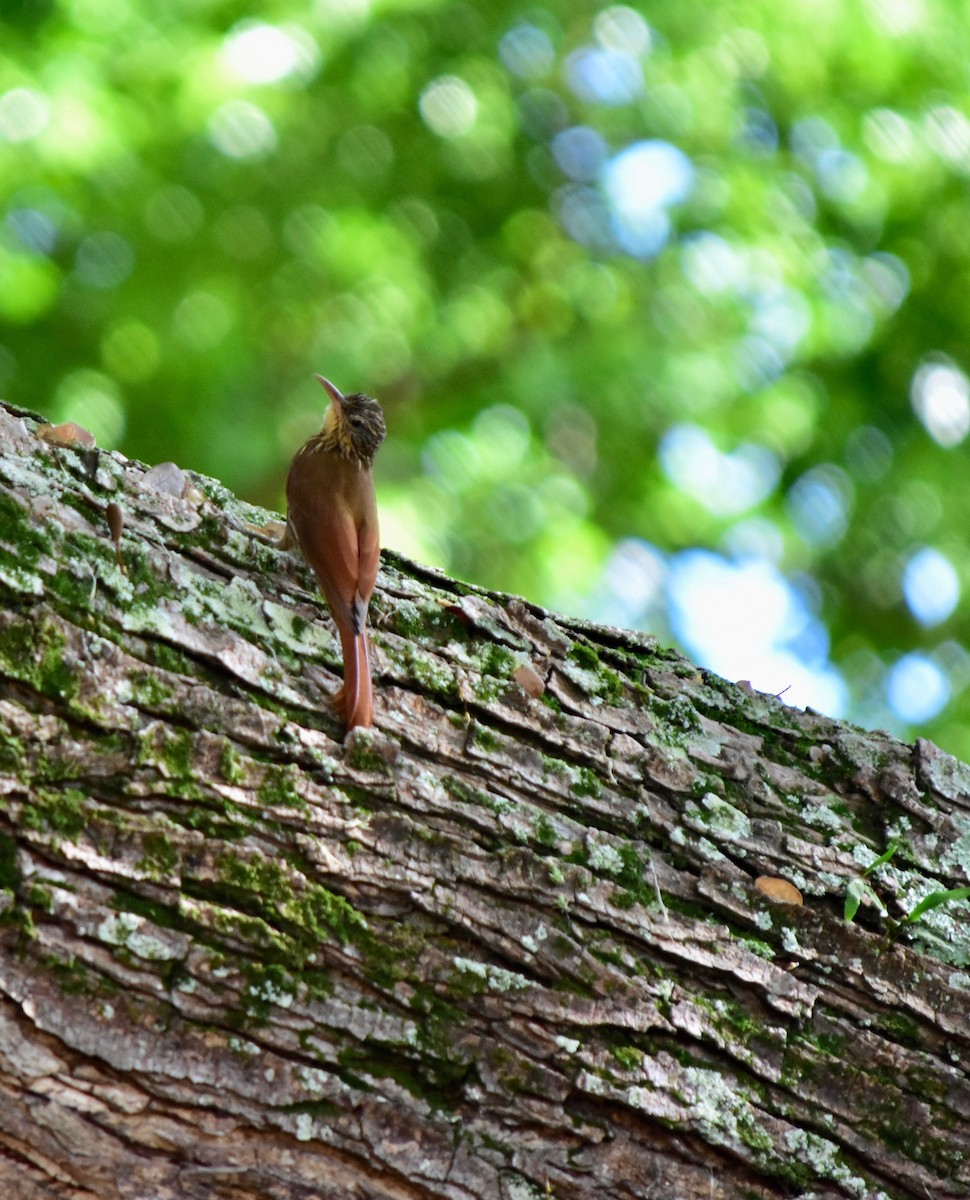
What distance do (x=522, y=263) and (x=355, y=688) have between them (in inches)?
189

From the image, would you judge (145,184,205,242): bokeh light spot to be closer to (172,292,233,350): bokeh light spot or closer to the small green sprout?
(172,292,233,350): bokeh light spot

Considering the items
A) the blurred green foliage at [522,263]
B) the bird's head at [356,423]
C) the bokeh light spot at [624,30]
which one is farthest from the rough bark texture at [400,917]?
the bokeh light spot at [624,30]

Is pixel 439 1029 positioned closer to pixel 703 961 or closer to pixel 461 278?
pixel 703 961

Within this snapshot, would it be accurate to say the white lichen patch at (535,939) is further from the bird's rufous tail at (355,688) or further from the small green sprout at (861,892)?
the small green sprout at (861,892)

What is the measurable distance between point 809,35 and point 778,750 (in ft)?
15.2

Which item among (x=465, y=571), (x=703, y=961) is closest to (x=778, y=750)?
(x=703, y=961)

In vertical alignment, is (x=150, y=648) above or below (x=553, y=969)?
above

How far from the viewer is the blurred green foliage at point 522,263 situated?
19.7 ft

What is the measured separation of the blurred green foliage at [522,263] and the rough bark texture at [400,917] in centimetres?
352

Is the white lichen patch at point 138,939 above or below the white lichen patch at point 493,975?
below

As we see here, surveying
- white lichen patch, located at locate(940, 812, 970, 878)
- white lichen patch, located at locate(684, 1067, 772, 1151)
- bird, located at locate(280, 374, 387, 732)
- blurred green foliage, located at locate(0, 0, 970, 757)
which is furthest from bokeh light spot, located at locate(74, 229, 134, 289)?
white lichen patch, located at locate(684, 1067, 772, 1151)

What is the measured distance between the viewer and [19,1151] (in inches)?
77.2

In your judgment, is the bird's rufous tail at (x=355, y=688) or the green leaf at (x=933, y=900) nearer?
the bird's rufous tail at (x=355, y=688)

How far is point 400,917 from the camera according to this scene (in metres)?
2.23
